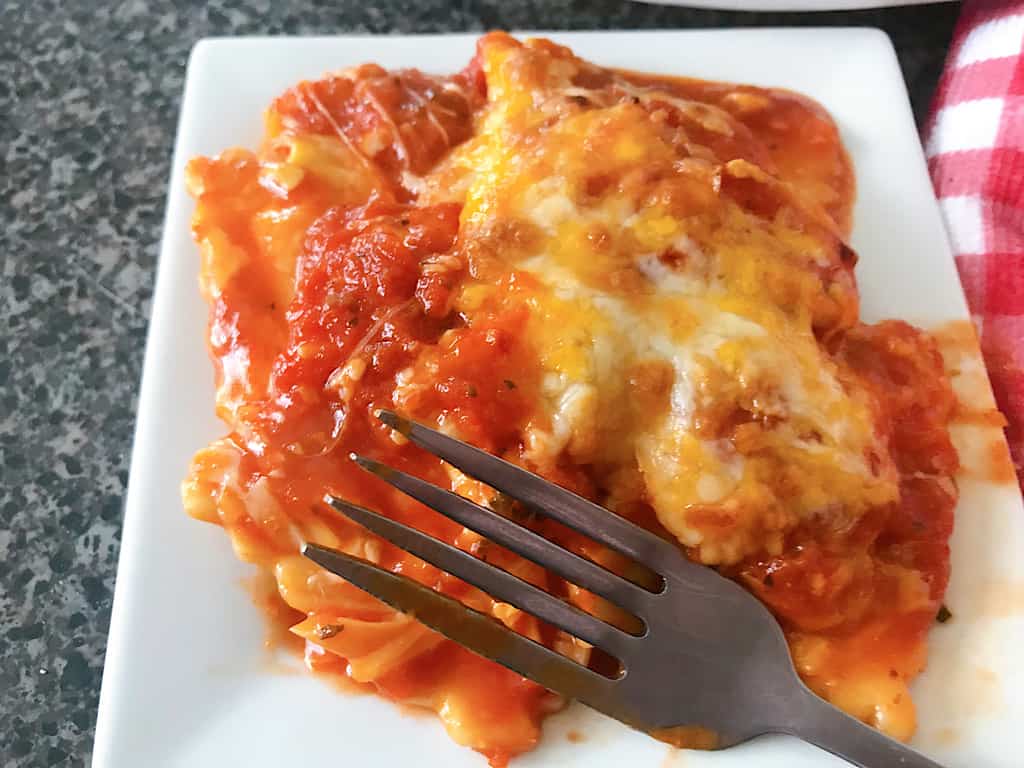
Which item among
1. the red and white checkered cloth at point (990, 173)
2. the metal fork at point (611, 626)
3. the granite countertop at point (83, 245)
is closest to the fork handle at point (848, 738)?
the metal fork at point (611, 626)

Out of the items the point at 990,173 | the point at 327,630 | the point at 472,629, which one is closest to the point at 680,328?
the point at 472,629

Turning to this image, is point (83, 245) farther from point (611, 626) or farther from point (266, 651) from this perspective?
point (611, 626)

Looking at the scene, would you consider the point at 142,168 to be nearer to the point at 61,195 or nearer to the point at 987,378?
the point at 61,195

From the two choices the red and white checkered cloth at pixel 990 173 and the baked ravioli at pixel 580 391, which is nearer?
the baked ravioli at pixel 580 391

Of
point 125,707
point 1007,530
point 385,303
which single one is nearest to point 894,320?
point 1007,530

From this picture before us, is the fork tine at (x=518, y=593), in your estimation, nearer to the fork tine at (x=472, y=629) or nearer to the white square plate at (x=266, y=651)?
the fork tine at (x=472, y=629)

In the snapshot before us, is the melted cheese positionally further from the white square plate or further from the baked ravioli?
the white square plate

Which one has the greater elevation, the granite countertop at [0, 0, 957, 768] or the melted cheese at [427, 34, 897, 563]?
the melted cheese at [427, 34, 897, 563]

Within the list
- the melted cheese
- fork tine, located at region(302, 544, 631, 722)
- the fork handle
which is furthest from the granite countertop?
the fork handle
